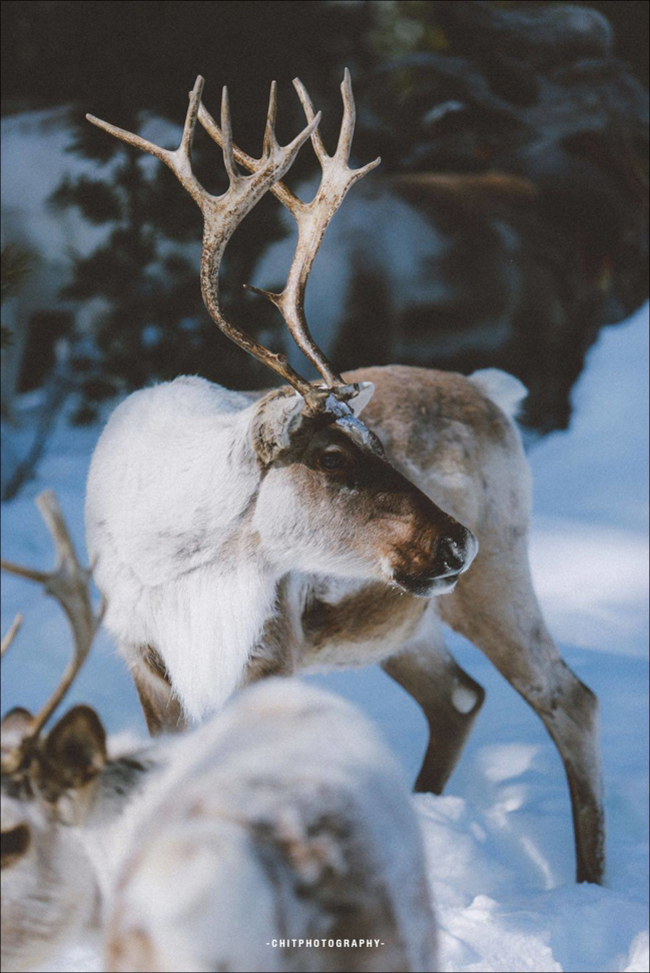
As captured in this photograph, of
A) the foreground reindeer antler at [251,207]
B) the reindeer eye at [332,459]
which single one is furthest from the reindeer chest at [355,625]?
the foreground reindeer antler at [251,207]

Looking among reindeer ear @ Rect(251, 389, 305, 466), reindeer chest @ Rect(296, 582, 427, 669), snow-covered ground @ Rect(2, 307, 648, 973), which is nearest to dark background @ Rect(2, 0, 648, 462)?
snow-covered ground @ Rect(2, 307, 648, 973)

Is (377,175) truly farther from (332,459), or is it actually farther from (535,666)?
(332,459)

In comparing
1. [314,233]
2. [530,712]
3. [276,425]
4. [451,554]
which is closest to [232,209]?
[314,233]

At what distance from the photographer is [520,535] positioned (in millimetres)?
2207

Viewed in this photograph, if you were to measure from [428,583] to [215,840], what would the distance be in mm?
932

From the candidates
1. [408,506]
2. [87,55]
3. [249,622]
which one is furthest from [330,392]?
[87,55]

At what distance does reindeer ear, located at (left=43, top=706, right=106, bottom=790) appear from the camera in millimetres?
706

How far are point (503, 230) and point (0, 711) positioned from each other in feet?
8.89

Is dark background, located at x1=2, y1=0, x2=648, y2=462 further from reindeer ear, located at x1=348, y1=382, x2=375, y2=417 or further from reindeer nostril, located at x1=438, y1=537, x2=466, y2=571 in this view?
reindeer nostril, located at x1=438, y1=537, x2=466, y2=571

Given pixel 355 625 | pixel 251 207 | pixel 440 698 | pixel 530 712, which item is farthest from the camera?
pixel 530 712

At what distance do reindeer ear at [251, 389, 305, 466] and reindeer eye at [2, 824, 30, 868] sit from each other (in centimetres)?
96

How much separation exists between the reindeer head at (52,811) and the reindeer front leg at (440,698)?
179 centimetres

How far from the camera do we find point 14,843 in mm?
695

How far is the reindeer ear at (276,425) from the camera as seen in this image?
62.7 inches
